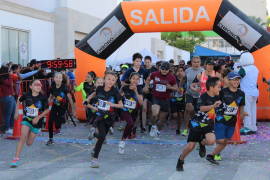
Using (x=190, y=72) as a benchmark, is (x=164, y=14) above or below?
above

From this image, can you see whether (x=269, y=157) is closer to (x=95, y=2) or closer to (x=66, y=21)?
(x=66, y=21)

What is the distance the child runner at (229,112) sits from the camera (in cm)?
658

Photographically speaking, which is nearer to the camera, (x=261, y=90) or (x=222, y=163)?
(x=222, y=163)

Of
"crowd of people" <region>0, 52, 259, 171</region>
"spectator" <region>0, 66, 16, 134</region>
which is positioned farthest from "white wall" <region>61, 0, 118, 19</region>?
"spectator" <region>0, 66, 16, 134</region>

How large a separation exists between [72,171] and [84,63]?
5.96 meters

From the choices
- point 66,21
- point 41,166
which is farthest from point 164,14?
point 66,21

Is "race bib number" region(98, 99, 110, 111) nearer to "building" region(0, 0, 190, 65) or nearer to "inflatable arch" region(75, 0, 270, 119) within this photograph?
"inflatable arch" region(75, 0, 270, 119)

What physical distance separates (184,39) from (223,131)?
60.6 meters

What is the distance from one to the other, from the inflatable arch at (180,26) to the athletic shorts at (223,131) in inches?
190

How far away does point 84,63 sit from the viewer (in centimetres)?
1170

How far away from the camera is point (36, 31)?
65.0 feet

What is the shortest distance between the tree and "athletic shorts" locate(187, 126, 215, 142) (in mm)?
59064

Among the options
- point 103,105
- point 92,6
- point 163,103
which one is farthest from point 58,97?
point 92,6

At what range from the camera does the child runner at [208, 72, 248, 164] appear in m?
6.58
